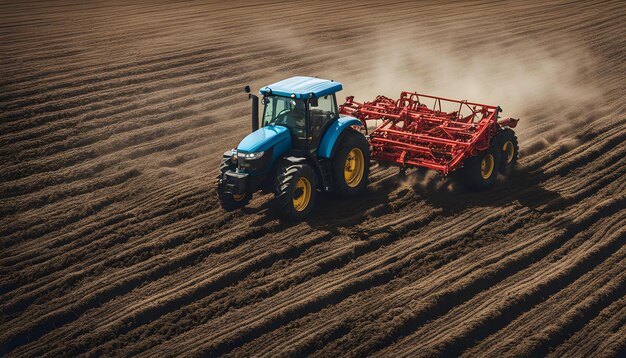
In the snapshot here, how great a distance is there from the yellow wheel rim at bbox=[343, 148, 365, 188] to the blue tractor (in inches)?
1.4

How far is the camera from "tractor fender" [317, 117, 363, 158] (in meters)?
11.1

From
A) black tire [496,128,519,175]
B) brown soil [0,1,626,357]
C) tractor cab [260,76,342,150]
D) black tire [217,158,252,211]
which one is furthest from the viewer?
black tire [496,128,519,175]

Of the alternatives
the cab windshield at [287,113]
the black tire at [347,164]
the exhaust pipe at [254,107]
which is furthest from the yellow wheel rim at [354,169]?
the exhaust pipe at [254,107]

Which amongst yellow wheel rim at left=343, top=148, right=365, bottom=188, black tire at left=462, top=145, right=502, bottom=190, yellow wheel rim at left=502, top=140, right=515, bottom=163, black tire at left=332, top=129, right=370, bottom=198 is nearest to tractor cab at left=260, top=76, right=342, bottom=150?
black tire at left=332, top=129, right=370, bottom=198

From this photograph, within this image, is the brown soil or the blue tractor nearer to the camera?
the brown soil

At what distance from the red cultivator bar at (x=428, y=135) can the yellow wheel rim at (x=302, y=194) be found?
172 cm

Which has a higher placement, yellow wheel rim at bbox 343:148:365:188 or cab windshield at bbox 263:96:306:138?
cab windshield at bbox 263:96:306:138

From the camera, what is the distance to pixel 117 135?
47.9 ft

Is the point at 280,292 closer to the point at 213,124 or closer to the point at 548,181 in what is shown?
the point at 548,181

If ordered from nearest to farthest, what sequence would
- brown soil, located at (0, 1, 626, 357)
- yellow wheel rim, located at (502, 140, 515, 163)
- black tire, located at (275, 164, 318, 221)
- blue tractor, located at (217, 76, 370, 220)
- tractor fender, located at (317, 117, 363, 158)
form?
1. brown soil, located at (0, 1, 626, 357)
2. black tire, located at (275, 164, 318, 221)
3. blue tractor, located at (217, 76, 370, 220)
4. tractor fender, located at (317, 117, 363, 158)
5. yellow wheel rim, located at (502, 140, 515, 163)

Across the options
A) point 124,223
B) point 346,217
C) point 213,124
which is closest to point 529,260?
point 346,217

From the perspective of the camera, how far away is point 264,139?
10750 millimetres

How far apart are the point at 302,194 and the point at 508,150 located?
3947mm

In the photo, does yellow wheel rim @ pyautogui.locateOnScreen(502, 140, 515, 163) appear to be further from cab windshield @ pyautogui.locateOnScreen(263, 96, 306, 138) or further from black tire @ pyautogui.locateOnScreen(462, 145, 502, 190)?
cab windshield @ pyautogui.locateOnScreen(263, 96, 306, 138)
